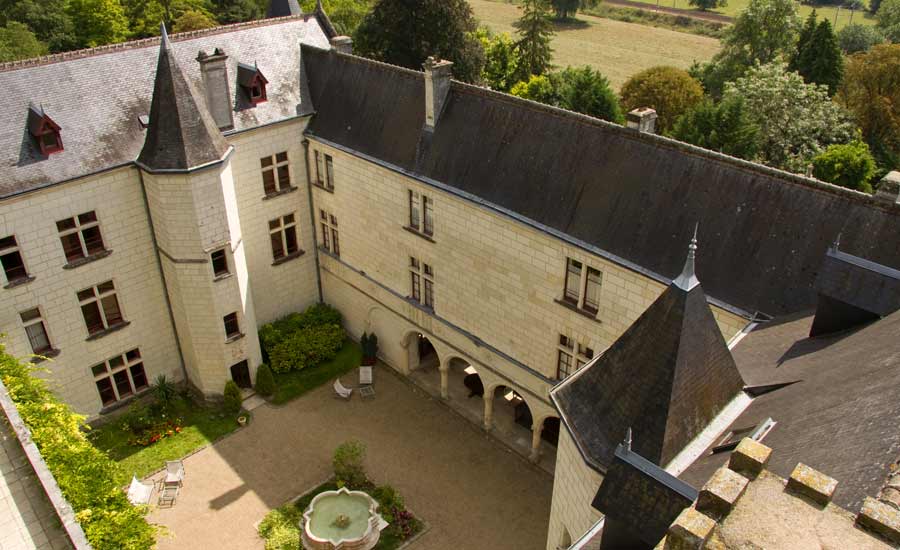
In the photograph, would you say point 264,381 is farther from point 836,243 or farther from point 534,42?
point 534,42

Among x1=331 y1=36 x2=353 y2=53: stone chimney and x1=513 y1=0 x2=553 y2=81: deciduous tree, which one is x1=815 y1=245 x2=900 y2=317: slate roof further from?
x1=513 y1=0 x2=553 y2=81: deciduous tree

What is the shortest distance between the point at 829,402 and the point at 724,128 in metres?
27.1

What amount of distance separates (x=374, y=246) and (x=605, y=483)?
17.1 metres

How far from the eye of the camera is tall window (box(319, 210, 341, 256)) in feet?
95.3

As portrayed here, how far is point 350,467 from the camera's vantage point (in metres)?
23.1

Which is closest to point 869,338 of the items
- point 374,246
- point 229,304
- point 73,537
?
point 73,537

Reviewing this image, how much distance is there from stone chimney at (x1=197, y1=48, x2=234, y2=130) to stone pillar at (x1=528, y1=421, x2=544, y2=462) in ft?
49.1

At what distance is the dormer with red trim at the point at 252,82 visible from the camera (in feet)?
86.4

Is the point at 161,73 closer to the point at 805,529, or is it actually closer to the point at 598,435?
the point at 598,435

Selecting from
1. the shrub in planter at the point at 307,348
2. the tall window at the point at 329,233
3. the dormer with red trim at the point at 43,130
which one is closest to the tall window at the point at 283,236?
the tall window at the point at 329,233

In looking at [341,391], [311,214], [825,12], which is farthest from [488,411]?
[825,12]

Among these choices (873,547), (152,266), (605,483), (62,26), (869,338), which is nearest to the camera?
(873,547)

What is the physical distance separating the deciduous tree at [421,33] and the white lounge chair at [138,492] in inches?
1173

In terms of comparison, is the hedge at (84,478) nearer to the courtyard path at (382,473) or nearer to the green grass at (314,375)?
the courtyard path at (382,473)
